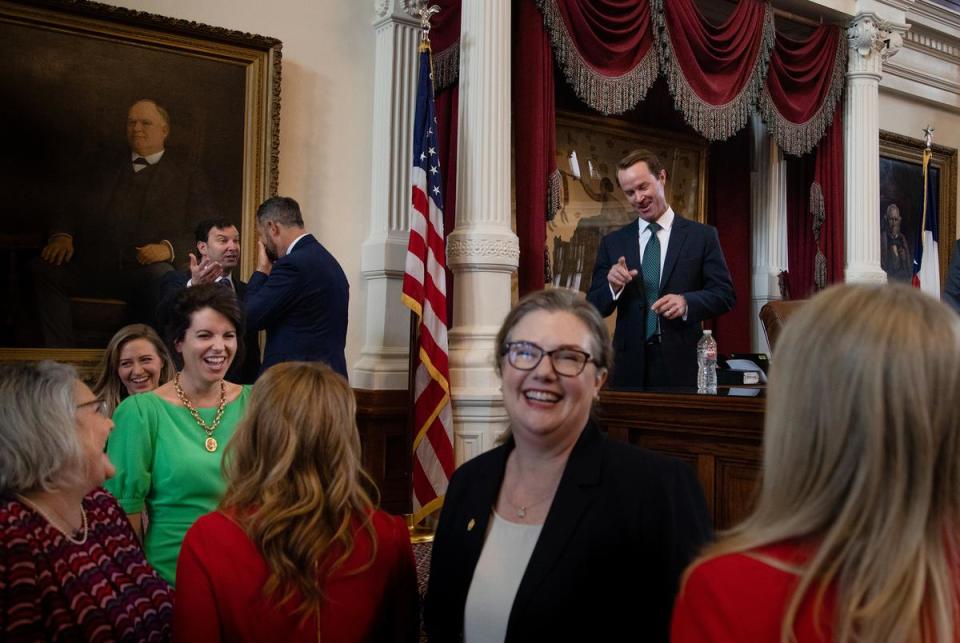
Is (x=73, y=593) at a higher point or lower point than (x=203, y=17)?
lower

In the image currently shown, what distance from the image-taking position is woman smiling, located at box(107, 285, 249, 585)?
2.57m

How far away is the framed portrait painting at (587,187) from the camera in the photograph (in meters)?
7.06

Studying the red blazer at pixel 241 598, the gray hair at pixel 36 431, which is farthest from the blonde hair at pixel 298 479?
the gray hair at pixel 36 431

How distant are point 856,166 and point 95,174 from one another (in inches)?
239

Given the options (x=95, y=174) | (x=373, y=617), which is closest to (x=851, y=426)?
(x=373, y=617)

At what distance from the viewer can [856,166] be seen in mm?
7844

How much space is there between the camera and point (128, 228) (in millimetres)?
4832

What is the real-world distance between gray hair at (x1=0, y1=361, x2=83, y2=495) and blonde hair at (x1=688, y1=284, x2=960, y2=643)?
4.69 feet

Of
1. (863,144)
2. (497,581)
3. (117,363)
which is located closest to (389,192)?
(117,363)

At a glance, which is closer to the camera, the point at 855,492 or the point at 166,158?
the point at 855,492

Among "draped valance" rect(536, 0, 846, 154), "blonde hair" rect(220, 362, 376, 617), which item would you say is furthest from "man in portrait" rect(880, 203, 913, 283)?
"blonde hair" rect(220, 362, 376, 617)

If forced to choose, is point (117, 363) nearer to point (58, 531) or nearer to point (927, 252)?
point (58, 531)

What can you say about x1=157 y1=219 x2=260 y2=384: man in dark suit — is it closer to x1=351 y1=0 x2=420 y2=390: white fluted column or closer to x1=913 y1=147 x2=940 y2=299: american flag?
x1=351 y1=0 x2=420 y2=390: white fluted column

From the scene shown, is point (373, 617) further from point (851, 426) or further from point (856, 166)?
point (856, 166)
